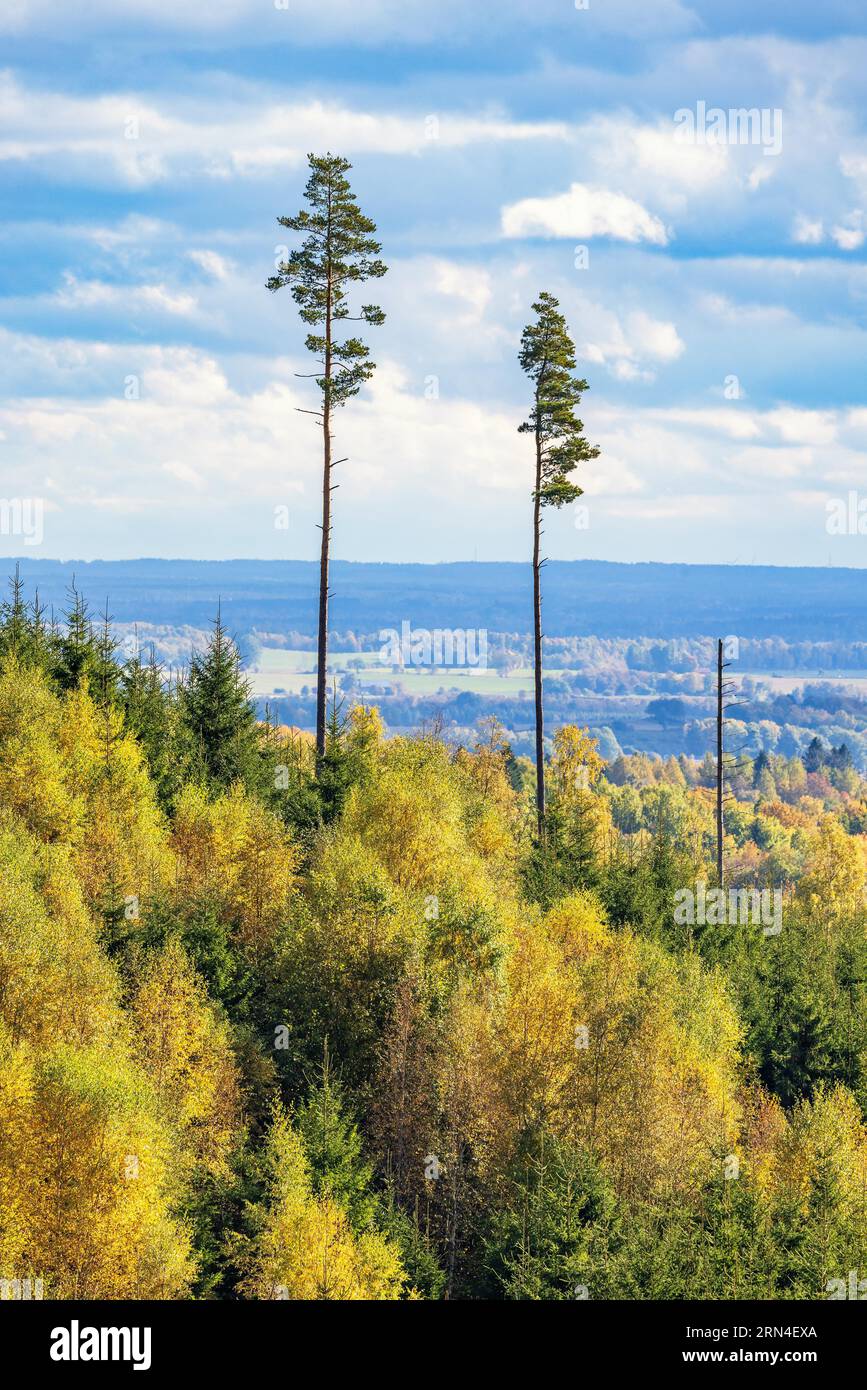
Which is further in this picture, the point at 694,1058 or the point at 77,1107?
the point at 694,1058

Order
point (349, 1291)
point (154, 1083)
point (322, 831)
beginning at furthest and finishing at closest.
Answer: point (322, 831) < point (154, 1083) < point (349, 1291)

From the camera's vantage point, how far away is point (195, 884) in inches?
2117

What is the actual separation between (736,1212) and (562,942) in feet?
56.2

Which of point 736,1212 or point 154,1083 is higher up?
point 154,1083

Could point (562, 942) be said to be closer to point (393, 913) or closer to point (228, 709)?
point (393, 913)

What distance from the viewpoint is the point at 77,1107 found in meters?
37.7
